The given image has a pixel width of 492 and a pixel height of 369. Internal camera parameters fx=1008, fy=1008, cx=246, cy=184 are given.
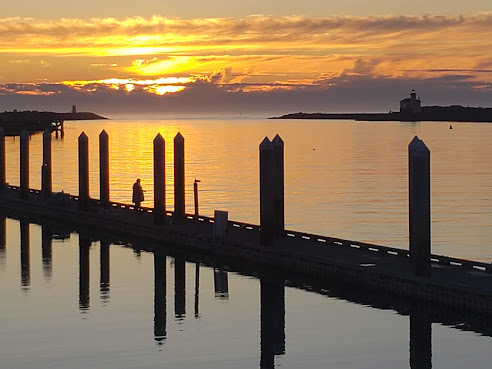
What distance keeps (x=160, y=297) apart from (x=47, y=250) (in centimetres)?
1008

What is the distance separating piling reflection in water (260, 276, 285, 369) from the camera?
22516 millimetres

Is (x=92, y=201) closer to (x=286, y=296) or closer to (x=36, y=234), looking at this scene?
(x=36, y=234)

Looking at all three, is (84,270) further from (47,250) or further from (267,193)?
(267,193)

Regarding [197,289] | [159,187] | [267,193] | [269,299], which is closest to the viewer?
[269,299]

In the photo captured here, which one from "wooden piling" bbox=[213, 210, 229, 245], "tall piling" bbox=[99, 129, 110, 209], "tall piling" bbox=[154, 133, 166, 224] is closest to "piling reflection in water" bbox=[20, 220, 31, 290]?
"tall piling" bbox=[99, 129, 110, 209]

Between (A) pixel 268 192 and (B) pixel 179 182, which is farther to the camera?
(B) pixel 179 182

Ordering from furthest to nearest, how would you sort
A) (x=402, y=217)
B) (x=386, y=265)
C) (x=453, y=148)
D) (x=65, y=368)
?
(x=453, y=148) → (x=402, y=217) → (x=386, y=265) → (x=65, y=368)

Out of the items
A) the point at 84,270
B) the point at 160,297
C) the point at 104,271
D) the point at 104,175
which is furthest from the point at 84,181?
the point at 160,297

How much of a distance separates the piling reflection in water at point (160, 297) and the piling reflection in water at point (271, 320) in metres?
2.43

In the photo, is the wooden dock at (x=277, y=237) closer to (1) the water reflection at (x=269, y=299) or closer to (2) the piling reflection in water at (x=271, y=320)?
(1) the water reflection at (x=269, y=299)

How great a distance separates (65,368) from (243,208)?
3188 centimetres

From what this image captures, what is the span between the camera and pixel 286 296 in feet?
91.9

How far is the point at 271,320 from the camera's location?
1011 inches

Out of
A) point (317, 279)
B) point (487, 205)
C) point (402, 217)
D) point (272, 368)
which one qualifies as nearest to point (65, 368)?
point (272, 368)
